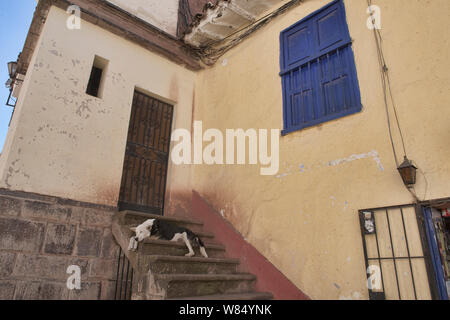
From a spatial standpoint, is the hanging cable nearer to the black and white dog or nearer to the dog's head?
the black and white dog

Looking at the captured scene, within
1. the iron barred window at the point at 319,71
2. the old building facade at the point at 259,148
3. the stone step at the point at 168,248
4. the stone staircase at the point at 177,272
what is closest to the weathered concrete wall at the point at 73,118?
the old building facade at the point at 259,148

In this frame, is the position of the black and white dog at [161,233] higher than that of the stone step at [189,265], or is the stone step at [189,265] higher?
the black and white dog at [161,233]

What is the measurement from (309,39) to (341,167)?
82.3 inches

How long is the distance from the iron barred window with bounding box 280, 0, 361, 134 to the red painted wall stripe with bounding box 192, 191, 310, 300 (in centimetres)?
180

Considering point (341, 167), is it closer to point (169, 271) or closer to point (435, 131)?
point (435, 131)

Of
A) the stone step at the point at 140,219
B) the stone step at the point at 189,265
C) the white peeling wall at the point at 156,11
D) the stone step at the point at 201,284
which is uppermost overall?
the white peeling wall at the point at 156,11

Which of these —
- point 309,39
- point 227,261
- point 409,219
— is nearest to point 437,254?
point 409,219

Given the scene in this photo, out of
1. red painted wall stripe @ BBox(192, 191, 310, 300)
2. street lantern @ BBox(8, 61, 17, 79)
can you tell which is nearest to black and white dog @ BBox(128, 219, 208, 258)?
red painted wall stripe @ BBox(192, 191, 310, 300)

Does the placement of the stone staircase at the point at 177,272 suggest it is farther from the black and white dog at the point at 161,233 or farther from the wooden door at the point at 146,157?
the wooden door at the point at 146,157

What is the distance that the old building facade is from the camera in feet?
10.5

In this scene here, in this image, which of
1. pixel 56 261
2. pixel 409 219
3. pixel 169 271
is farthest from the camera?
pixel 56 261

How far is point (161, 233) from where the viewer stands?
13.4 ft

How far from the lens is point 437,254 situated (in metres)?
2.84

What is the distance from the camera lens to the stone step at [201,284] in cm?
326
